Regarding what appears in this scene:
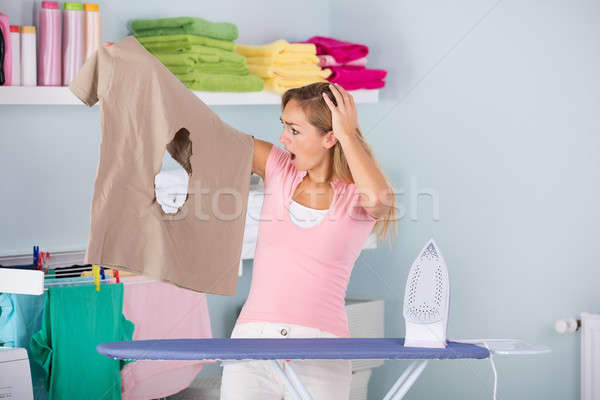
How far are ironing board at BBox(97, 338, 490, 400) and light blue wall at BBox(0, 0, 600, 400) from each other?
113 centimetres

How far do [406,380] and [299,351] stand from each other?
0.81 ft

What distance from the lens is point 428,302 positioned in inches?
64.8

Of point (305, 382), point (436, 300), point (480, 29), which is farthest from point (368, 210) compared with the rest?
point (480, 29)

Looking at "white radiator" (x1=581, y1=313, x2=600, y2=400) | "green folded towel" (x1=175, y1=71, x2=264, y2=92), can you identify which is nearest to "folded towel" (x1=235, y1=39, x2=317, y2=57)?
"green folded towel" (x1=175, y1=71, x2=264, y2=92)

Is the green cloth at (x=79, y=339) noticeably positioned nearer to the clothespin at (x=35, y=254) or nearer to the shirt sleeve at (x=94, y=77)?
the clothespin at (x=35, y=254)

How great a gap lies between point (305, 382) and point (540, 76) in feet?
5.15

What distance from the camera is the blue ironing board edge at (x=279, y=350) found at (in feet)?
4.79

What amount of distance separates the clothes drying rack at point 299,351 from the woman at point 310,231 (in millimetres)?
60

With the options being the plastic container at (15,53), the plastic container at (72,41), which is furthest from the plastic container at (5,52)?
the plastic container at (72,41)

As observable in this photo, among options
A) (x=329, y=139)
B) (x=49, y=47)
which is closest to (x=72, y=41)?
(x=49, y=47)

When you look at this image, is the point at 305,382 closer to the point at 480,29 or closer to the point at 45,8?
the point at 45,8

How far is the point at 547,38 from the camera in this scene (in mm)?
2717

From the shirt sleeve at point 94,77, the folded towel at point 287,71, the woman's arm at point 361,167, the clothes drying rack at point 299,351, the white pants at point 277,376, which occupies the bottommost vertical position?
the white pants at point 277,376

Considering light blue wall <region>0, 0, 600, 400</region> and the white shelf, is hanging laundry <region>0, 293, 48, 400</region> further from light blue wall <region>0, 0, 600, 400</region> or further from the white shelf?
the white shelf
